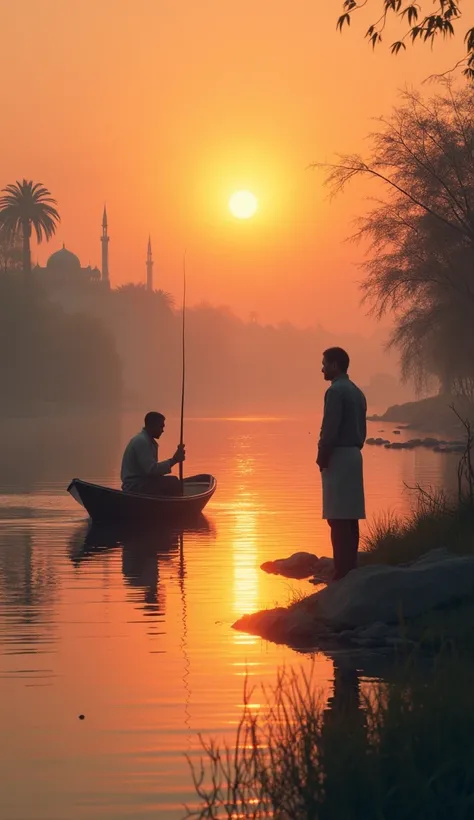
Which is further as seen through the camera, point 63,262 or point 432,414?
point 63,262

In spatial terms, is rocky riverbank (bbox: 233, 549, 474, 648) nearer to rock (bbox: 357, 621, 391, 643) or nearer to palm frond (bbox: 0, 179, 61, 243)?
rock (bbox: 357, 621, 391, 643)

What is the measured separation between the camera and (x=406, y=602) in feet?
37.5

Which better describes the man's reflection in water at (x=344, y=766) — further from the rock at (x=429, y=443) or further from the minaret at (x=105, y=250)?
the minaret at (x=105, y=250)

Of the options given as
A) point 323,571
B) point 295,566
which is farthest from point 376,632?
point 295,566

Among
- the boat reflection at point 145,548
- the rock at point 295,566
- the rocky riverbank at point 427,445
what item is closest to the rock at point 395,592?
the boat reflection at point 145,548

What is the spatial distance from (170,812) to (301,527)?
1580cm

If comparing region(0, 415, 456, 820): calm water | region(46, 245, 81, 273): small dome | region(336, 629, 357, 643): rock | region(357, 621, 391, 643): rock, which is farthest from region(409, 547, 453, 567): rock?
region(46, 245, 81, 273): small dome

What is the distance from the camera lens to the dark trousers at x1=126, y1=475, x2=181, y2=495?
68.4 ft

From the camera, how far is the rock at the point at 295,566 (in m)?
16.3

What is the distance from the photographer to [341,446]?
39.0 ft

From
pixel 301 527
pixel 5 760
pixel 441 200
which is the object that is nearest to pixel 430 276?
pixel 441 200

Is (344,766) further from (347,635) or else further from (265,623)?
(265,623)

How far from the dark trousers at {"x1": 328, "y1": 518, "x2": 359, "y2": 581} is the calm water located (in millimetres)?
1175

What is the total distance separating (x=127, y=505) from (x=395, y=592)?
9.90 m
